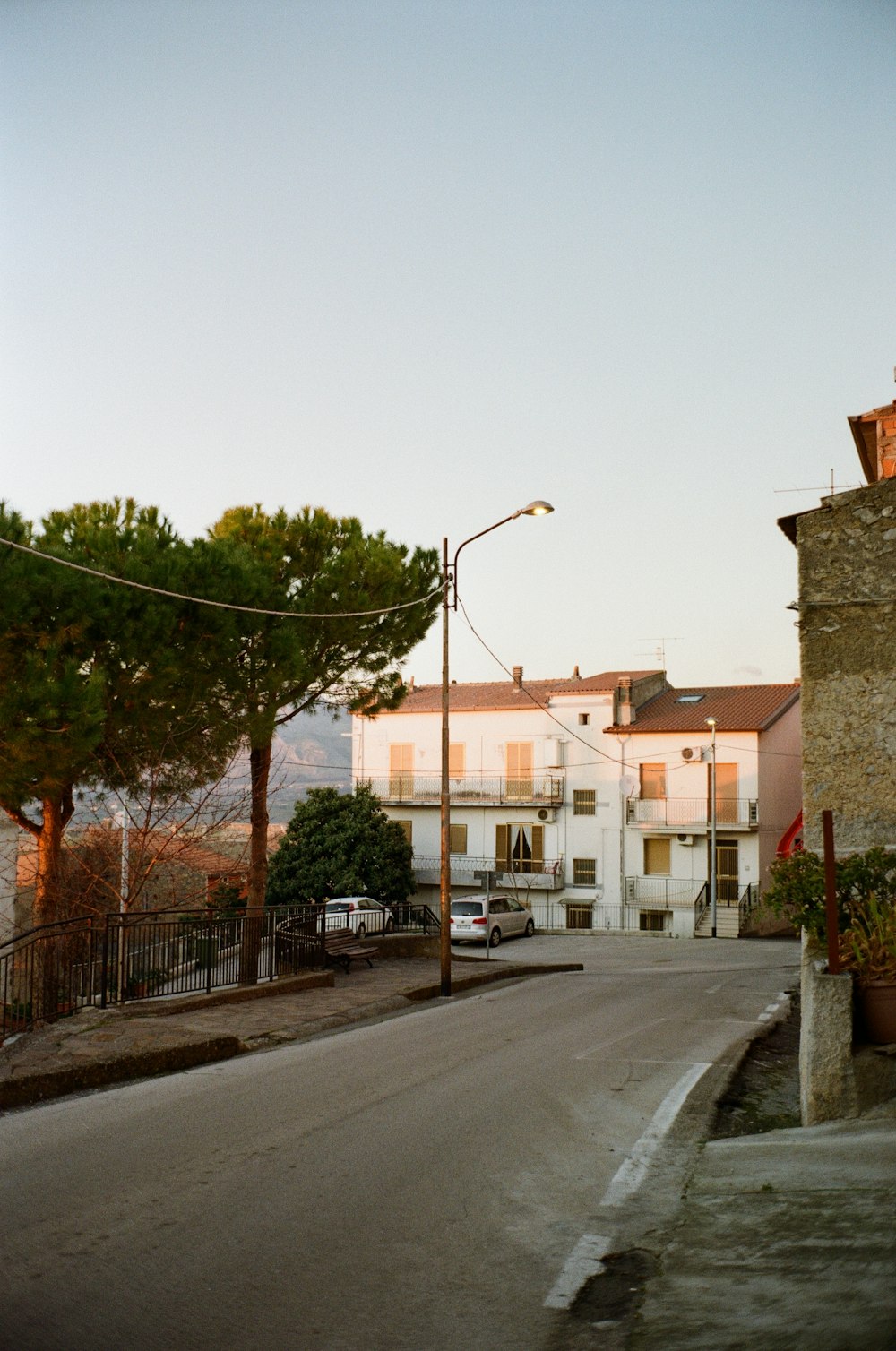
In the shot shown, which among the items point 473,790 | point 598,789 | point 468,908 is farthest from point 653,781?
point 468,908

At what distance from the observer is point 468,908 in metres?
35.1

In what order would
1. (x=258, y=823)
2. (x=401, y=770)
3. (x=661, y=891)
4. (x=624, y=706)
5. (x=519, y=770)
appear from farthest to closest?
(x=401, y=770) → (x=519, y=770) → (x=624, y=706) → (x=661, y=891) → (x=258, y=823)

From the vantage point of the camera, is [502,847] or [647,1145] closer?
[647,1145]

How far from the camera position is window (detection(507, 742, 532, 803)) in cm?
5025

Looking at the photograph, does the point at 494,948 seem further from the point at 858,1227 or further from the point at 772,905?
the point at 858,1227

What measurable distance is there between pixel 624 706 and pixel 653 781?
149 inches

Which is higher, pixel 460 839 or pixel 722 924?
pixel 460 839

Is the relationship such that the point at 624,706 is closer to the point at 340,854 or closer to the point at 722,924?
the point at 722,924

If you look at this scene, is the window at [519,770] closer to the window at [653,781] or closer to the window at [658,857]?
the window at [653,781]

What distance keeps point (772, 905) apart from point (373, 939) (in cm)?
1577

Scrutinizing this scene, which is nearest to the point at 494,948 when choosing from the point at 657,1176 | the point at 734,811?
the point at 734,811

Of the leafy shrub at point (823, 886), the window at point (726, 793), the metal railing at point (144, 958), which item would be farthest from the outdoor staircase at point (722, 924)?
the leafy shrub at point (823, 886)

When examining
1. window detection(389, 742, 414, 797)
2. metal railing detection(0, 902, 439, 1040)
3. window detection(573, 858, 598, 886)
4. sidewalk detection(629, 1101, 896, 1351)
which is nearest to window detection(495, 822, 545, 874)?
window detection(573, 858, 598, 886)

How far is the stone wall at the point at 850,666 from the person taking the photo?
993 centimetres
